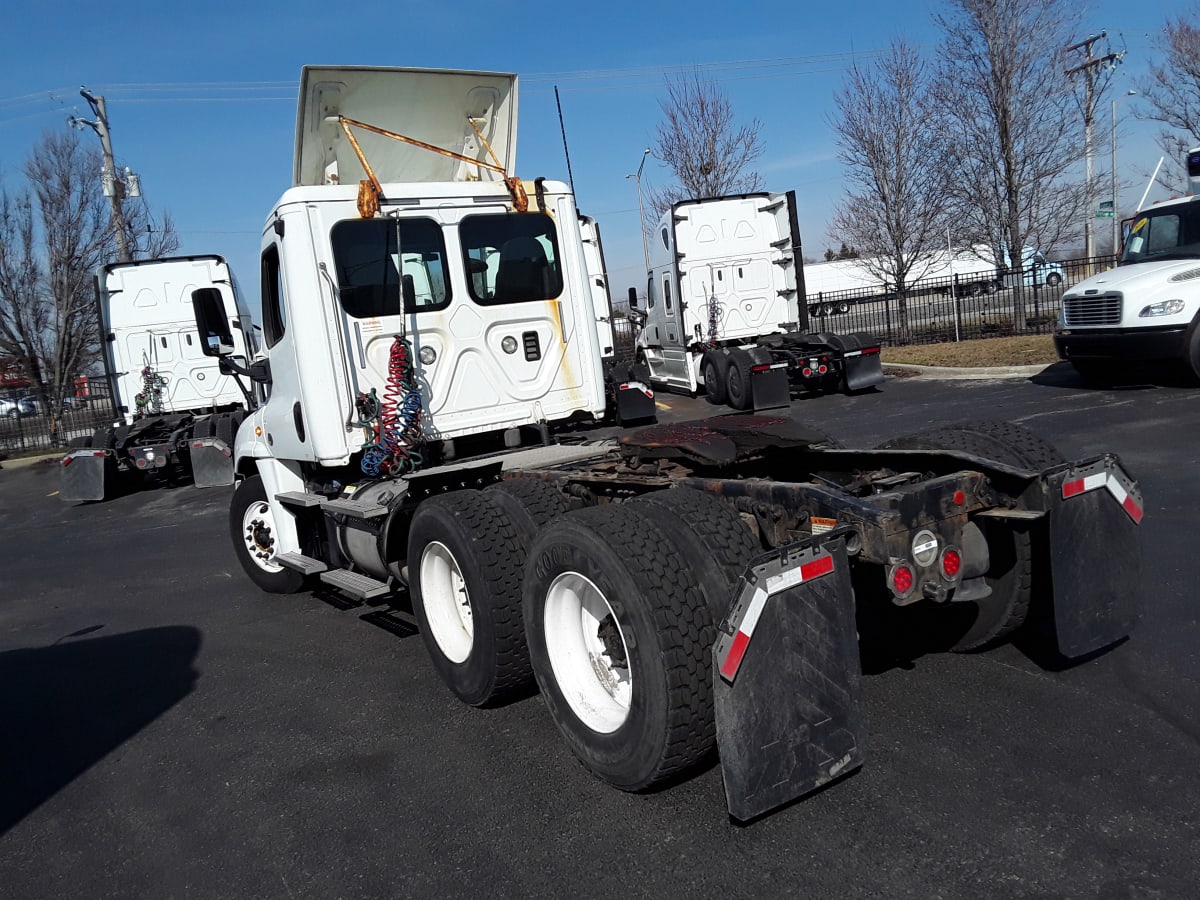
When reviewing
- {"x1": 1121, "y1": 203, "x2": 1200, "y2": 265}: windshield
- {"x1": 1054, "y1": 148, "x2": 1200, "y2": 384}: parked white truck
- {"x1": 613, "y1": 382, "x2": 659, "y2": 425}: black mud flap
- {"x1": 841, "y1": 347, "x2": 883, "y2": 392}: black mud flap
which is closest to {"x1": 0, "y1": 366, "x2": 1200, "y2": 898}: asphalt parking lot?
{"x1": 613, "y1": 382, "x2": 659, "y2": 425}: black mud flap

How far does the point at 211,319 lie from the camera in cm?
576

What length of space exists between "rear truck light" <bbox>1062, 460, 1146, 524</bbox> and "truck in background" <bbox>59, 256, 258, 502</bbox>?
12.9 m

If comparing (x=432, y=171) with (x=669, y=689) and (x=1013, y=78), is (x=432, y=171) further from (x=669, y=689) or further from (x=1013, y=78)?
(x=1013, y=78)

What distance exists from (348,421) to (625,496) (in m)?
2.06

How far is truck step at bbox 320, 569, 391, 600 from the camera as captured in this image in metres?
5.34

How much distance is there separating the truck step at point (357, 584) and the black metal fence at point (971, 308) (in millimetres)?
16960

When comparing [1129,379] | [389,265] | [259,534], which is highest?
[389,265]

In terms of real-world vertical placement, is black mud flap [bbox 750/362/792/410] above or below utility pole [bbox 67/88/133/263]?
below

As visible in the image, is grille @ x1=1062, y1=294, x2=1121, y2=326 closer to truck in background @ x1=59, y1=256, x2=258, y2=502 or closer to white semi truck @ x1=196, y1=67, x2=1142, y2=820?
white semi truck @ x1=196, y1=67, x2=1142, y2=820

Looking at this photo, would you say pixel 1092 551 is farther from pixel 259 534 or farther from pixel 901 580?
pixel 259 534

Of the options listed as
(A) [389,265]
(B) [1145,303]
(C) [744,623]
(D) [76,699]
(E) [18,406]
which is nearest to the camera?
(C) [744,623]

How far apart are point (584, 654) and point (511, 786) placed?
60cm

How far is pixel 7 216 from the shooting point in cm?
2195

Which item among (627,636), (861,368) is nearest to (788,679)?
(627,636)
